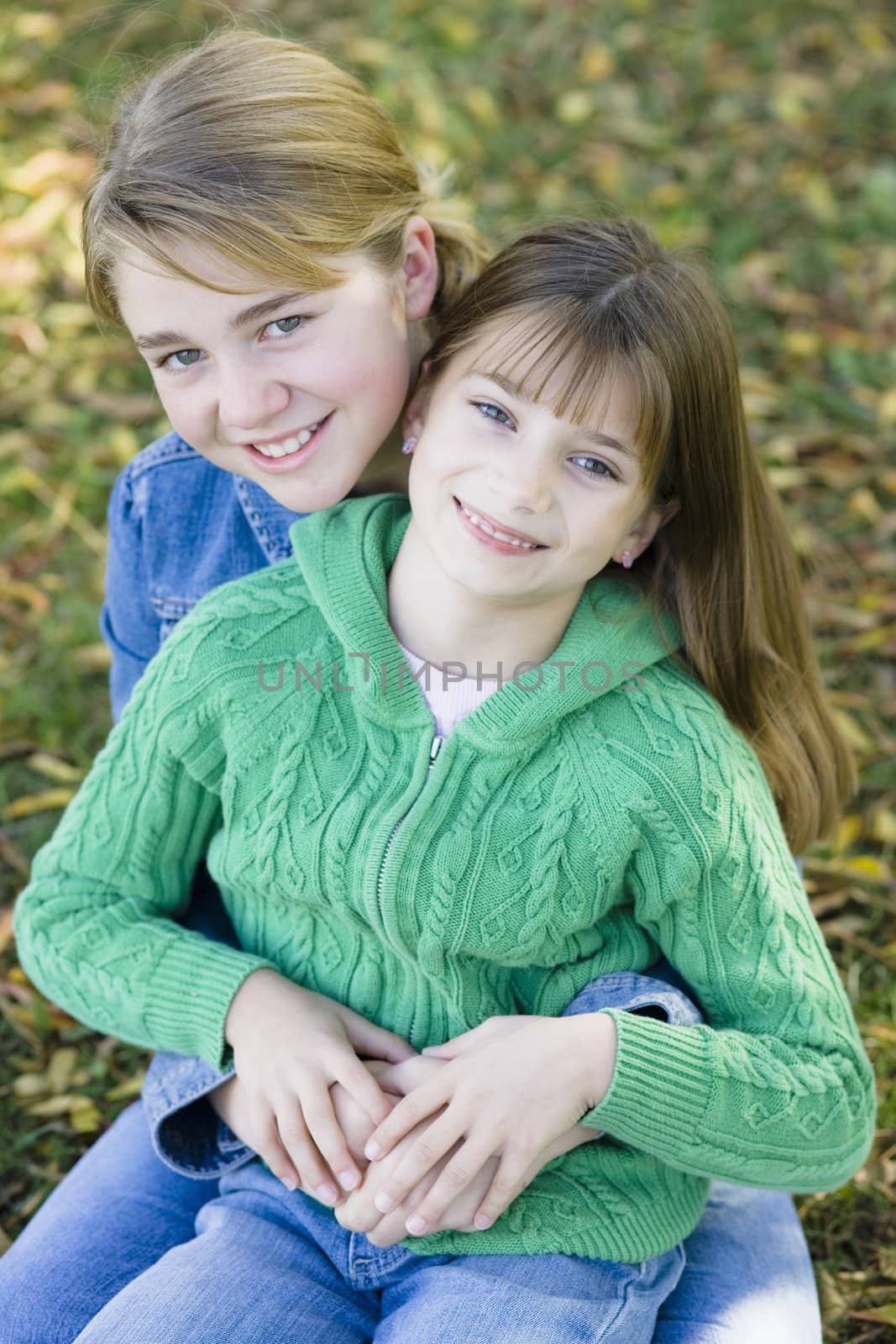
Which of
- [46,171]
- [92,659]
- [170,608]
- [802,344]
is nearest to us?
[170,608]

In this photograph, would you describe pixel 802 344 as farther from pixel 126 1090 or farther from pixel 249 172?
pixel 126 1090

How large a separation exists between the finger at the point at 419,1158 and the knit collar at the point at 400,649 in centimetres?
50

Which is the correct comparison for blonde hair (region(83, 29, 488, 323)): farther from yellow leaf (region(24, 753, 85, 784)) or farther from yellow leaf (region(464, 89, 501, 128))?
yellow leaf (region(464, 89, 501, 128))

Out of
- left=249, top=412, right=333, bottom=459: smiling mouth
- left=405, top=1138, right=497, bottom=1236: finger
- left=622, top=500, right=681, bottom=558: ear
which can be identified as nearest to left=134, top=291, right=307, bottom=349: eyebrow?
left=249, top=412, right=333, bottom=459: smiling mouth

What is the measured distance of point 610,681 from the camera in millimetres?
1942

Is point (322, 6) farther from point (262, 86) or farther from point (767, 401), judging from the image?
point (262, 86)

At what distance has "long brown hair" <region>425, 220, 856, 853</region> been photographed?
1814mm

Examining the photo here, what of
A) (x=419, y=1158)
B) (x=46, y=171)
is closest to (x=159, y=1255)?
(x=419, y=1158)

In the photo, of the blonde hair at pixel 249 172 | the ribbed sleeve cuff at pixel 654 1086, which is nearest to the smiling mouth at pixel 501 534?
the blonde hair at pixel 249 172

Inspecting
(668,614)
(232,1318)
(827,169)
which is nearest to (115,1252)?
(232,1318)

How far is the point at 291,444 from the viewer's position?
6.88 ft

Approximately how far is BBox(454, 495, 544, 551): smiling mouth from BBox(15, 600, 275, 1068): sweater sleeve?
0.43 meters

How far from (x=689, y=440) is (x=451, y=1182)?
1.03 m

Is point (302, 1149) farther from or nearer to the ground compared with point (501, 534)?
nearer to the ground
